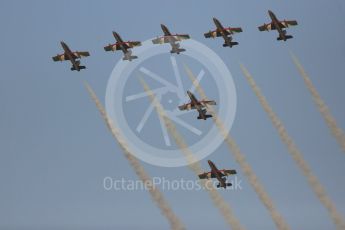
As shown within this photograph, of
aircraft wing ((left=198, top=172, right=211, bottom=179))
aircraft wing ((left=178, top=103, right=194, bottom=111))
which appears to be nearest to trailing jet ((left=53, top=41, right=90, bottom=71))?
aircraft wing ((left=178, top=103, right=194, bottom=111))

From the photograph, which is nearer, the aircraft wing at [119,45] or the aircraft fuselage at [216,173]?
the aircraft fuselage at [216,173]

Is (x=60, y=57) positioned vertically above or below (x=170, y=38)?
above

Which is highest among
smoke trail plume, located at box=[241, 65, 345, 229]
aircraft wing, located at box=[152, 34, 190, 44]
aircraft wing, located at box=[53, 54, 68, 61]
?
aircraft wing, located at box=[53, 54, 68, 61]

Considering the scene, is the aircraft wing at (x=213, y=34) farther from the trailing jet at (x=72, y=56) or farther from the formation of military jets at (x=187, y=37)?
the trailing jet at (x=72, y=56)

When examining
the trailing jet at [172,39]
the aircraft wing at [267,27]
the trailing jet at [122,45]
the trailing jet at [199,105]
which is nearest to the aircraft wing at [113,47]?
the trailing jet at [122,45]

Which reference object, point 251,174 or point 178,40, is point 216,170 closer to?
point 251,174

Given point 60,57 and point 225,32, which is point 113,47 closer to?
point 60,57

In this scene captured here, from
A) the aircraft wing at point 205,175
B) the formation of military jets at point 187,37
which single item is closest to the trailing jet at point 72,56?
the formation of military jets at point 187,37

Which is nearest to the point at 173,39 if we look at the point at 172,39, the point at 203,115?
the point at 172,39

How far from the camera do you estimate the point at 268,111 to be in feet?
494

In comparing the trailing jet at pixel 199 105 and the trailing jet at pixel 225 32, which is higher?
the trailing jet at pixel 225 32

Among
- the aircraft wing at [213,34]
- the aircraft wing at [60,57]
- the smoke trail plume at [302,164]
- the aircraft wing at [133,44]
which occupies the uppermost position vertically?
the aircraft wing at [60,57]

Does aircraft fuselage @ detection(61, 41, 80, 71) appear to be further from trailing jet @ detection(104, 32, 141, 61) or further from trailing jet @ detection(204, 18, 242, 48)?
trailing jet @ detection(204, 18, 242, 48)

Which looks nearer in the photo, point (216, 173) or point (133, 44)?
point (216, 173)
